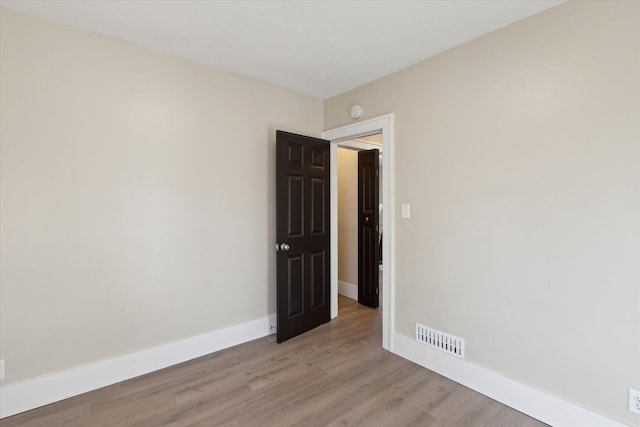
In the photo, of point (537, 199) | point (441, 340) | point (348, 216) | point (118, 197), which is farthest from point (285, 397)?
point (348, 216)

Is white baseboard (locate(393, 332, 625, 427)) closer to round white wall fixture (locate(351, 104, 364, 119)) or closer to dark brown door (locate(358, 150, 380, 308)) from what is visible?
dark brown door (locate(358, 150, 380, 308))

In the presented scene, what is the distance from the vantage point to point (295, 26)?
2.12 meters

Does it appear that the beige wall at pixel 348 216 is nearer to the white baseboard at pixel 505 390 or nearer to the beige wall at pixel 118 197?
the beige wall at pixel 118 197

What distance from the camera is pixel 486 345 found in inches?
88.1

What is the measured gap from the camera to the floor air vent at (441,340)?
239cm

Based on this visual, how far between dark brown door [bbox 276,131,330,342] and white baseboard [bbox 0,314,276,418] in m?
0.43

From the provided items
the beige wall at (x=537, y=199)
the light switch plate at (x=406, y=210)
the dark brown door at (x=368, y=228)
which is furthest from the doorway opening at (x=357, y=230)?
the beige wall at (x=537, y=199)

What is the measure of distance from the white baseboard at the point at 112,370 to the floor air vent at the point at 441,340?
1.57 metres

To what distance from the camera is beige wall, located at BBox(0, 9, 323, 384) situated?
2.00 m

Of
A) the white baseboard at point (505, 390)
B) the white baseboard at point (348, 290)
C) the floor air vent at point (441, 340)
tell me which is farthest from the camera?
the white baseboard at point (348, 290)

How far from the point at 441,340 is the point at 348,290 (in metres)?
2.19

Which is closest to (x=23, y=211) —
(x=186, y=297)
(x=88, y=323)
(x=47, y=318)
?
(x=47, y=318)

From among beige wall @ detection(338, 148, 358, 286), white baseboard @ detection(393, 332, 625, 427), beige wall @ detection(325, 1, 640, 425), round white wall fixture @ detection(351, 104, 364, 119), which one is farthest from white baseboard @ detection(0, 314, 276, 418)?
round white wall fixture @ detection(351, 104, 364, 119)

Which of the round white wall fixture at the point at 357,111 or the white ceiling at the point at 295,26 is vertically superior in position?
the white ceiling at the point at 295,26
